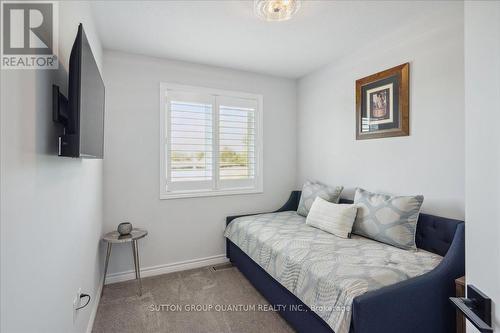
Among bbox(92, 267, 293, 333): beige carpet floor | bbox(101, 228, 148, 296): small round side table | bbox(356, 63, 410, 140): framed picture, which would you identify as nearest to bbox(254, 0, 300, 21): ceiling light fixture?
bbox(356, 63, 410, 140): framed picture

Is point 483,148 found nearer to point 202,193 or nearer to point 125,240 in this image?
point 125,240

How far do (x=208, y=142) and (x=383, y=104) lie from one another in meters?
2.05

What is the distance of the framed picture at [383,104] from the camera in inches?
91.4

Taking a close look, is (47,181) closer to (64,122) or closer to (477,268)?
(64,122)

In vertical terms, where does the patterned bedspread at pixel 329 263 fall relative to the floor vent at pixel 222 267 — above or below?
above

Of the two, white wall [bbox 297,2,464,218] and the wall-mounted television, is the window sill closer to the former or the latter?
white wall [bbox 297,2,464,218]

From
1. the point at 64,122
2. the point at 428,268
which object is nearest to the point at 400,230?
the point at 428,268

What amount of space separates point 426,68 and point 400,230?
1423 mm

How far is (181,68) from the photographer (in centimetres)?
307

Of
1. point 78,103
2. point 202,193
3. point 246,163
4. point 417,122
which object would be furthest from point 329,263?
point 246,163

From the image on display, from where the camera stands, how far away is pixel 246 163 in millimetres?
3496

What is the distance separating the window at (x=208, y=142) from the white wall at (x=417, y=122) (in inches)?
42.4

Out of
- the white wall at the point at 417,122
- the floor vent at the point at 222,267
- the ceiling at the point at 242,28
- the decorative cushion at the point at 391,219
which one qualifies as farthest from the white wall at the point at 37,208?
the white wall at the point at 417,122

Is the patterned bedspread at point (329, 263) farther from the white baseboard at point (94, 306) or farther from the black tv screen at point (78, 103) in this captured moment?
the black tv screen at point (78, 103)
